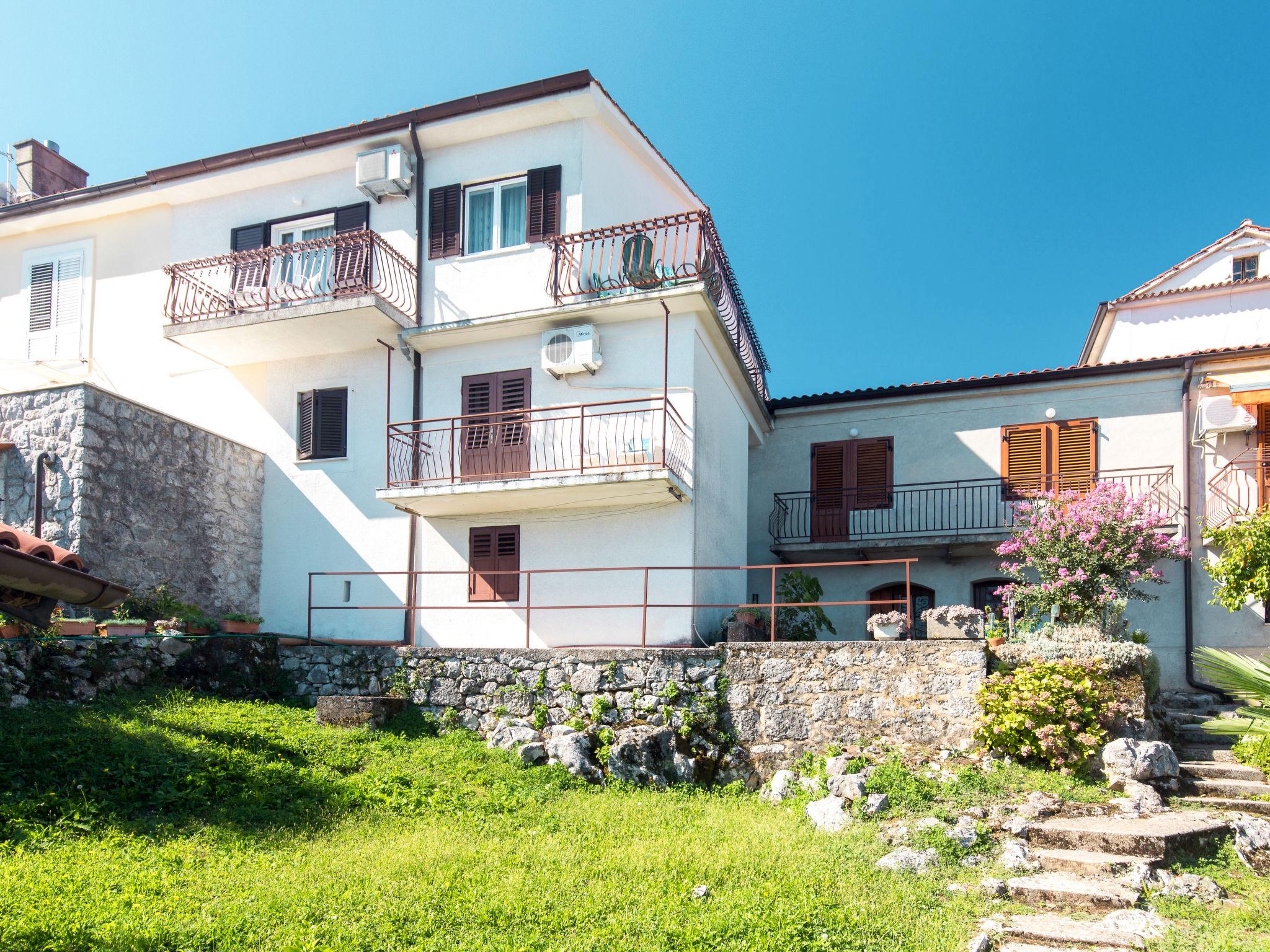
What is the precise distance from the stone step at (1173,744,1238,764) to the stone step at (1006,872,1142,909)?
15.2 ft

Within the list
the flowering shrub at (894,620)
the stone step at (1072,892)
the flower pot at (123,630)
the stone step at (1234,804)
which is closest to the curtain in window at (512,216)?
the flower pot at (123,630)

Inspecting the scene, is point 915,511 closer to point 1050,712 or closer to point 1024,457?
point 1024,457

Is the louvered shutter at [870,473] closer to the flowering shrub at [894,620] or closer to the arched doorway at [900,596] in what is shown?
the arched doorway at [900,596]

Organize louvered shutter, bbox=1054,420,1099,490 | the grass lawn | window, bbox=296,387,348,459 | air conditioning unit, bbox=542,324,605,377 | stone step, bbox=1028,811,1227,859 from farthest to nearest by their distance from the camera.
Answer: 1. louvered shutter, bbox=1054,420,1099,490
2. window, bbox=296,387,348,459
3. air conditioning unit, bbox=542,324,605,377
4. stone step, bbox=1028,811,1227,859
5. the grass lawn

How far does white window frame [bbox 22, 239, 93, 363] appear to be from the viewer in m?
18.0

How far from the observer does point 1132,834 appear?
8383 mm

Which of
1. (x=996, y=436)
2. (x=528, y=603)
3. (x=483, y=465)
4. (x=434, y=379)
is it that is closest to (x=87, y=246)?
(x=434, y=379)

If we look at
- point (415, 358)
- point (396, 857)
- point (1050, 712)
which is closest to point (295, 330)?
point (415, 358)

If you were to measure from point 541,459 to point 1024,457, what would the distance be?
8.97 m

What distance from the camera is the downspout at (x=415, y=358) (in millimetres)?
15148

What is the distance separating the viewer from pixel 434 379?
15.7 m

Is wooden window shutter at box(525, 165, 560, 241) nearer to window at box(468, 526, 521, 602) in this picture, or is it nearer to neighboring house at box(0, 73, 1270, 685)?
neighboring house at box(0, 73, 1270, 685)

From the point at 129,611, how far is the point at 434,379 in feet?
18.2

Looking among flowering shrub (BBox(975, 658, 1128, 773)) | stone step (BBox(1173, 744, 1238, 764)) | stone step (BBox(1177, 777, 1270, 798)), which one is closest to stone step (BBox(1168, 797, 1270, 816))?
stone step (BBox(1177, 777, 1270, 798))
